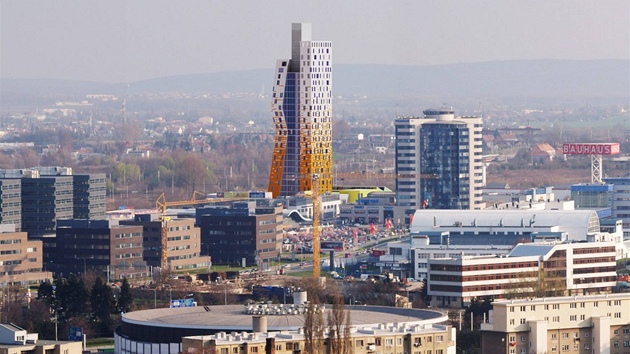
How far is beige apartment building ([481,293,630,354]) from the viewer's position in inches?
1544

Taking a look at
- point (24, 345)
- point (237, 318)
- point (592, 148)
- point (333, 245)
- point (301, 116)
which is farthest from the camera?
point (301, 116)

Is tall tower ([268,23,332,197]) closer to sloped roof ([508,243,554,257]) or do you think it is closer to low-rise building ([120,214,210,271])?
low-rise building ([120,214,210,271])

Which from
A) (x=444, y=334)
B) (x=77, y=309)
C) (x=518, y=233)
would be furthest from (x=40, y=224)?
(x=444, y=334)

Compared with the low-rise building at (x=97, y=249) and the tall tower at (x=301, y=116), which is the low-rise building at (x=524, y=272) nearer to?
the low-rise building at (x=97, y=249)

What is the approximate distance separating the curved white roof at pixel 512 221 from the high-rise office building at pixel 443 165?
78.3 feet

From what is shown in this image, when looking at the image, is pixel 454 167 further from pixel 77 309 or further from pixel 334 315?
pixel 334 315

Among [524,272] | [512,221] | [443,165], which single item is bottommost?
[524,272]

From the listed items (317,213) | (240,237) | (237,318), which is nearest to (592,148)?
(317,213)

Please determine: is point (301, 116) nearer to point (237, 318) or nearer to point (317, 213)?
point (317, 213)

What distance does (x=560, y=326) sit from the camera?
1575 inches

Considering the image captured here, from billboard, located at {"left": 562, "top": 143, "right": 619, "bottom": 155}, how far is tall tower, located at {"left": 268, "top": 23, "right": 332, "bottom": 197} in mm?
13177

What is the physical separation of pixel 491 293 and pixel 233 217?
24.1 meters

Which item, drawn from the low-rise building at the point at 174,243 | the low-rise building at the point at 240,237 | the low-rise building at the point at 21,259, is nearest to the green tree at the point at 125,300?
the low-rise building at the point at 21,259

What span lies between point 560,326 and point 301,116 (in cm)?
7076
